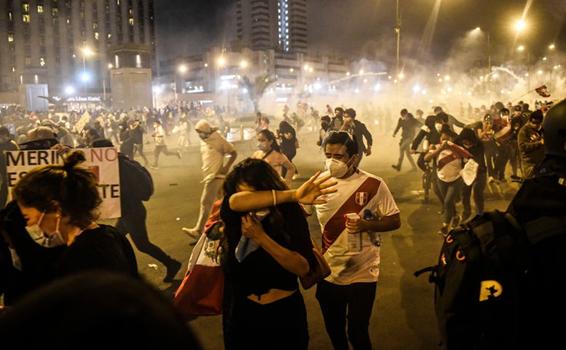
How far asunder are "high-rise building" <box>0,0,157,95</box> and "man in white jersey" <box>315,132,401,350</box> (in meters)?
92.7

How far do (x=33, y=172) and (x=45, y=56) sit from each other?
114089 mm

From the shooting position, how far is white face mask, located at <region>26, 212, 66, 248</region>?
2.71 m

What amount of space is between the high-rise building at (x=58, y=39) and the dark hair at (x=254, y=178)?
9342 centimetres

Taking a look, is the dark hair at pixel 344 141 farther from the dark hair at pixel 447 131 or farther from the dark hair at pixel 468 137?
the dark hair at pixel 447 131

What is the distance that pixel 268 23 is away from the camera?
180m

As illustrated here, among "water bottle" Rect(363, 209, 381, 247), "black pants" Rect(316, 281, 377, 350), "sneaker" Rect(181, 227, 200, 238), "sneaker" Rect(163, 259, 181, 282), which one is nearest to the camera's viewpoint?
"black pants" Rect(316, 281, 377, 350)

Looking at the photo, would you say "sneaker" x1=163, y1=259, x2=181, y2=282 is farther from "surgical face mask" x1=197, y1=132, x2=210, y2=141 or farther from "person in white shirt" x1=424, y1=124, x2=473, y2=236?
"person in white shirt" x1=424, y1=124, x2=473, y2=236

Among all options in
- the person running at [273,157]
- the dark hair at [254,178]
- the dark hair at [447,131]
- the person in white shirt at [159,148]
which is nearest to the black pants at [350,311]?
the dark hair at [254,178]

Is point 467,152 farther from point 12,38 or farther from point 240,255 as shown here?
point 12,38

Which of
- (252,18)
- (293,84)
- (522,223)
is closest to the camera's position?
(522,223)

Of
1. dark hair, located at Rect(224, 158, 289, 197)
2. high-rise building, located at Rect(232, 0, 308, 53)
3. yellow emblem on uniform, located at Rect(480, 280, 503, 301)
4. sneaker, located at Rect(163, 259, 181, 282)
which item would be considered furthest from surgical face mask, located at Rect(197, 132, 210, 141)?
high-rise building, located at Rect(232, 0, 308, 53)

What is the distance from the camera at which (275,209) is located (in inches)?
111

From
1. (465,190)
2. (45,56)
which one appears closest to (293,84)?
(45,56)

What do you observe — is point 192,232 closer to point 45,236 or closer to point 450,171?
point 450,171
